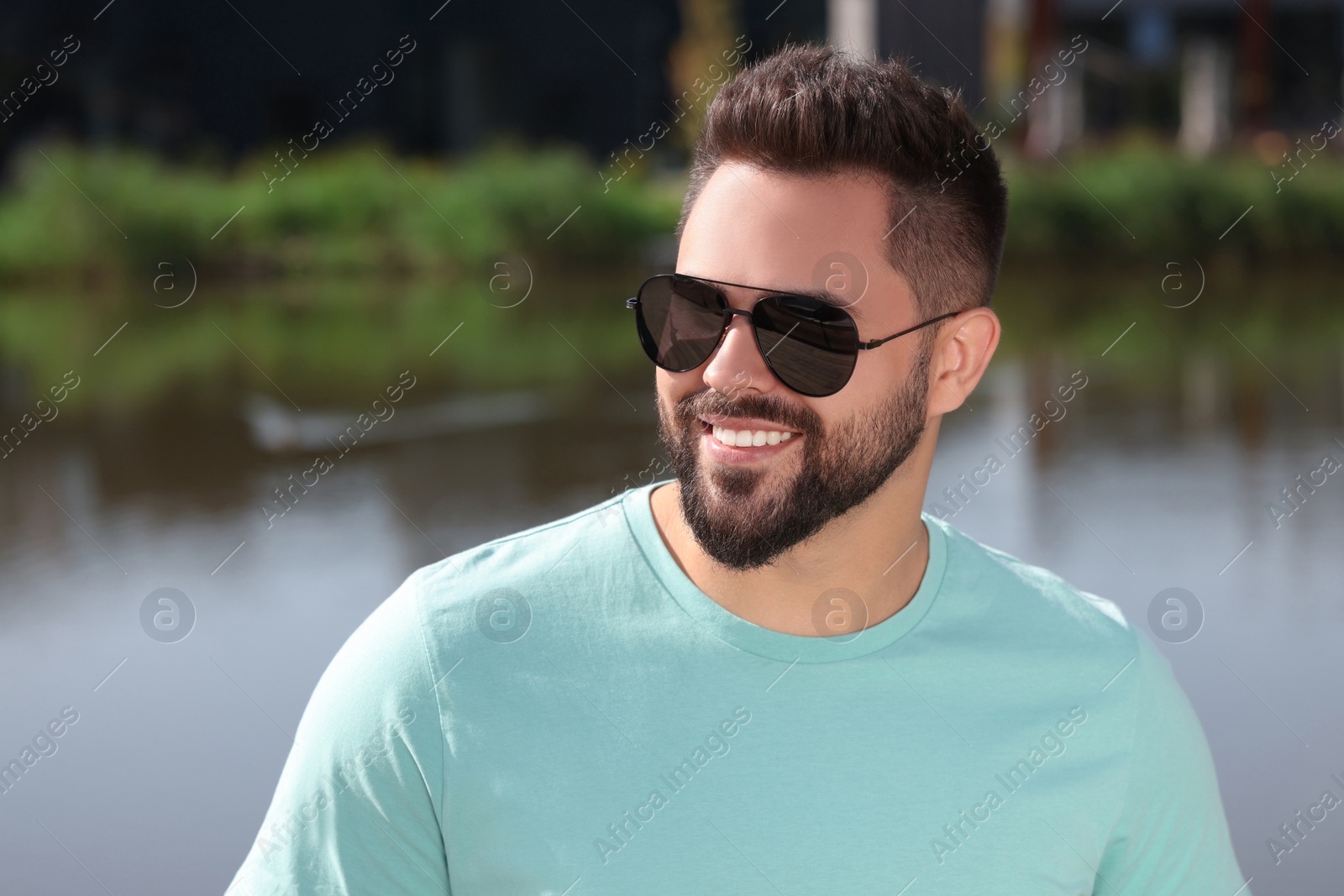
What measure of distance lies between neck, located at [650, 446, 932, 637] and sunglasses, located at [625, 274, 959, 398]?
176 millimetres

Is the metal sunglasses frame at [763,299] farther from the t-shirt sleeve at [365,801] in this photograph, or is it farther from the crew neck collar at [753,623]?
the t-shirt sleeve at [365,801]

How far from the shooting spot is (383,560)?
6.75m

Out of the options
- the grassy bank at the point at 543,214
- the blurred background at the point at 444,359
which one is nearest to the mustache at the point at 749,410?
the blurred background at the point at 444,359

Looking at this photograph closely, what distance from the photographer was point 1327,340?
1273cm

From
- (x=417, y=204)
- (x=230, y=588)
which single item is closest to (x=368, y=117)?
(x=417, y=204)

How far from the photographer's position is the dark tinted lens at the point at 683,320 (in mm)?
1832

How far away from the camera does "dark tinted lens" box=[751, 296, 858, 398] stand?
1.77 meters

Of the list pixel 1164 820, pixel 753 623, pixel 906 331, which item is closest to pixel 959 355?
pixel 906 331

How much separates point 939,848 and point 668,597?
1.41 feet

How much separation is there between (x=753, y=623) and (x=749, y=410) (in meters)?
0.26

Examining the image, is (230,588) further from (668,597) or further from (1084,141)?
(1084,141)

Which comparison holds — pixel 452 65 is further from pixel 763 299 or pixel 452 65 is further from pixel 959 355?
pixel 763 299

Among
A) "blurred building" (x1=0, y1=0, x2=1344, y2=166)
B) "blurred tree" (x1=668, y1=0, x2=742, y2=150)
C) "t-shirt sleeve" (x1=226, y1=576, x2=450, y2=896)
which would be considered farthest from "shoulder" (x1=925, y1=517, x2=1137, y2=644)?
"blurred tree" (x1=668, y1=0, x2=742, y2=150)

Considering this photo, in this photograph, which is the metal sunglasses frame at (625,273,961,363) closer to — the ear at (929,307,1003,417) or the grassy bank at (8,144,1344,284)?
the ear at (929,307,1003,417)
